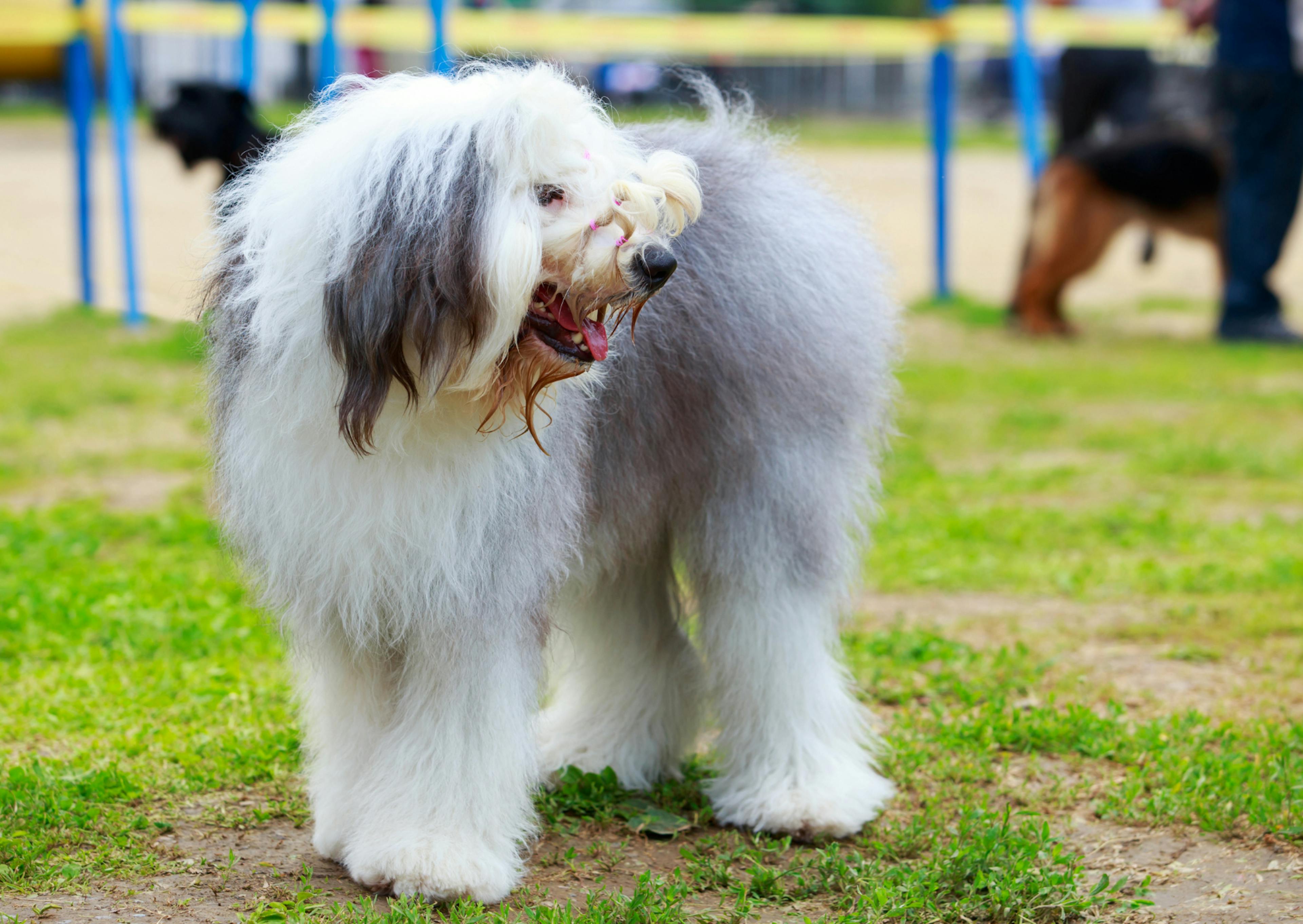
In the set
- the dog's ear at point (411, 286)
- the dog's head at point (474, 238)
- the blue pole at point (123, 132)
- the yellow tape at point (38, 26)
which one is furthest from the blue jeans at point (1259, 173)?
the dog's ear at point (411, 286)

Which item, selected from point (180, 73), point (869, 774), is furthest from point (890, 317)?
point (180, 73)

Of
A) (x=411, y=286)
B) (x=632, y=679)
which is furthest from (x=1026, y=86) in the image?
(x=411, y=286)

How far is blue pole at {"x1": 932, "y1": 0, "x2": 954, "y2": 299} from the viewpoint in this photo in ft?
36.9

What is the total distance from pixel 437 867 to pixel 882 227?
226 inches

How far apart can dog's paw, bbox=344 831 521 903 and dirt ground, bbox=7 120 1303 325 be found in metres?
5.82

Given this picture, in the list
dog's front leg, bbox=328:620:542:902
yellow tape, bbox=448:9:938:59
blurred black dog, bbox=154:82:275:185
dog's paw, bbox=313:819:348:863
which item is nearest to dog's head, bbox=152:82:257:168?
blurred black dog, bbox=154:82:275:185

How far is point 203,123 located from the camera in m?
8.24

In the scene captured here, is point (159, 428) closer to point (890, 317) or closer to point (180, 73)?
point (890, 317)

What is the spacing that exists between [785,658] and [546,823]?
0.67m

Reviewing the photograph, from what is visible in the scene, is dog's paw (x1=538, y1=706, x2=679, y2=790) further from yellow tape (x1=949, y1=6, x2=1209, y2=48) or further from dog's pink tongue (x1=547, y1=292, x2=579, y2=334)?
yellow tape (x1=949, y1=6, x2=1209, y2=48)

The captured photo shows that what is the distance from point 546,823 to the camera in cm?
336

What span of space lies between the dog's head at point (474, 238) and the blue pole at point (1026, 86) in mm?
9382

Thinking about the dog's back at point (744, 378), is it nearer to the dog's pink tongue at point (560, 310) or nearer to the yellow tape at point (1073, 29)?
the dog's pink tongue at point (560, 310)

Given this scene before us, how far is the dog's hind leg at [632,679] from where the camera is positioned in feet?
11.8
